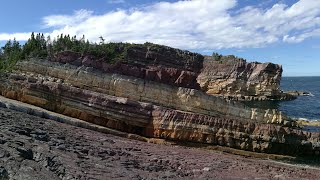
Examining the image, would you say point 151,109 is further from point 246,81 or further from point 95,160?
point 246,81

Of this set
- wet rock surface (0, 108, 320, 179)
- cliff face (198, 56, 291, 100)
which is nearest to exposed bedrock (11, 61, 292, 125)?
wet rock surface (0, 108, 320, 179)

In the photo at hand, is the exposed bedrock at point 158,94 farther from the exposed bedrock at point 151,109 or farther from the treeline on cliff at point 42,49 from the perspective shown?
the treeline on cliff at point 42,49

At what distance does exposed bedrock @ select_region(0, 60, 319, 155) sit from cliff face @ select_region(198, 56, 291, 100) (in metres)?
60.0

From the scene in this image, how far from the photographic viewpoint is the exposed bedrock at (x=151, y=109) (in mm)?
30234

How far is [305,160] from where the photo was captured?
1171 inches

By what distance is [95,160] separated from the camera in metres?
17.5

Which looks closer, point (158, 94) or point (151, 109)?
point (151, 109)

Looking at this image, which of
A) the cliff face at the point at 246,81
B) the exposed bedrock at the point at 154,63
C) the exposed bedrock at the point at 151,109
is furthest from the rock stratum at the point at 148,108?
the cliff face at the point at 246,81

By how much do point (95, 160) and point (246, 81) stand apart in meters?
84.4

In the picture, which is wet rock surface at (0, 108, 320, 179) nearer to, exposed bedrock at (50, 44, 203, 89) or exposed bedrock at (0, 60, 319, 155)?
exposed bedrock at (0, 60, 319, 155)

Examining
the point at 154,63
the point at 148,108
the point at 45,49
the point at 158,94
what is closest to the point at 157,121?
the point at 148,108

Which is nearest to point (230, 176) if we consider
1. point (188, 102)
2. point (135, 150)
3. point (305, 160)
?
point (135, 150)

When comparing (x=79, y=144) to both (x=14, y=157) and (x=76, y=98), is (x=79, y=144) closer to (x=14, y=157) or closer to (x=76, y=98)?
(x=14, y=157)

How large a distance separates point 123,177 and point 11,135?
5.40 m
